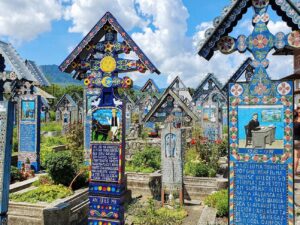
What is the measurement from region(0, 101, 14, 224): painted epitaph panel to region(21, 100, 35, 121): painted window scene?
7271 mm

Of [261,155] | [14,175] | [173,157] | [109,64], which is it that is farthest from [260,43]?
[14,175]

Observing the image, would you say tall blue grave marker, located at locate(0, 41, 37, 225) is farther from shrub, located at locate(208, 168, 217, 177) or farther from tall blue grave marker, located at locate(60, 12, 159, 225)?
shrub, located at locate(208, 168, 217, 177)

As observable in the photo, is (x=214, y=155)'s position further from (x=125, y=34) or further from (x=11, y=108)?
(x=11, y=108)

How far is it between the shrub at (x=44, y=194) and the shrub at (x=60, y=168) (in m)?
0.48

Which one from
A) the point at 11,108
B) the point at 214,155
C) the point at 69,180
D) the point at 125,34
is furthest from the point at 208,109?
the point at 11,108

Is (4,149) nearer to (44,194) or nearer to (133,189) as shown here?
(44,194)

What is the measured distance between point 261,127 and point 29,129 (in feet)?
33.3

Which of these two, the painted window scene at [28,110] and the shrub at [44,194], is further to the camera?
the painted window scene at [28,110]

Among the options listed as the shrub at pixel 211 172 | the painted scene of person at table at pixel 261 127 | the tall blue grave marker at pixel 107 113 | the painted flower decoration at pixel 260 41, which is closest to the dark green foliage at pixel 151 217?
the tall blue grave marker at pixel 107 113

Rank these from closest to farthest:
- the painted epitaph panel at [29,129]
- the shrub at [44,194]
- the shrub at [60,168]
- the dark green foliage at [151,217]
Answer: the dark green foliage at [151,217], the shrub at [44,194], the shrub at [60,168], the painted epitaph panel at [29,129]

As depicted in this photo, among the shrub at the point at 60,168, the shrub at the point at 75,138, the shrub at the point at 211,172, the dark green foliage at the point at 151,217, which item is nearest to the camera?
the dark green foliage at the point at 151,217

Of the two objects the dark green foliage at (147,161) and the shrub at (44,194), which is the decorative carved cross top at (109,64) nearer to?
the shrub at (44,194)

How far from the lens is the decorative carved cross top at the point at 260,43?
16.6ft

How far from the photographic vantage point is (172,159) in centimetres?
937
